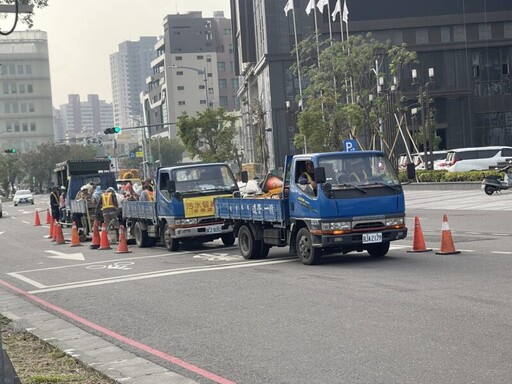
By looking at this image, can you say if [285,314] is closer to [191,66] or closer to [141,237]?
[141,237]

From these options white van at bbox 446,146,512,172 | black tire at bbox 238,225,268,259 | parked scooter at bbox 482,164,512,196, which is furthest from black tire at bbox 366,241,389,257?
white van at bbox 446,146,512,172

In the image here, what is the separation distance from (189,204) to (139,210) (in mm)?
3160

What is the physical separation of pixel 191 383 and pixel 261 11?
3357 inches

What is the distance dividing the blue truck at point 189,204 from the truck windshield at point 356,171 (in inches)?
239

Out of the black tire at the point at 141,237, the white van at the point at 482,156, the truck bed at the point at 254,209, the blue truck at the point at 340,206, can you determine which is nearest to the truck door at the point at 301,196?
the blue truck at the point at 340,206

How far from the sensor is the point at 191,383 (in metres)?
8.30

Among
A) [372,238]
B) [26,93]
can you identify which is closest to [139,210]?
[372,238]

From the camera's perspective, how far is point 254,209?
19.4 m

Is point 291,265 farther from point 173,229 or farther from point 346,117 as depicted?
point 346,117

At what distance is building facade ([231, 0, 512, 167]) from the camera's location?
Answer: 3425 inches

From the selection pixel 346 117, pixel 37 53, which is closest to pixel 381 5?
pixel 346 117

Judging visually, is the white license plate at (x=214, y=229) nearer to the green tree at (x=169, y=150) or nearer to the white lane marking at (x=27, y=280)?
the white lane marking at (x=27, y=280)

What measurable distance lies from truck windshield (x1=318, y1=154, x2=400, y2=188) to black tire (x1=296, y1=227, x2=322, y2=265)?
3.76 feet

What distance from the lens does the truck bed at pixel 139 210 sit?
25.0m
